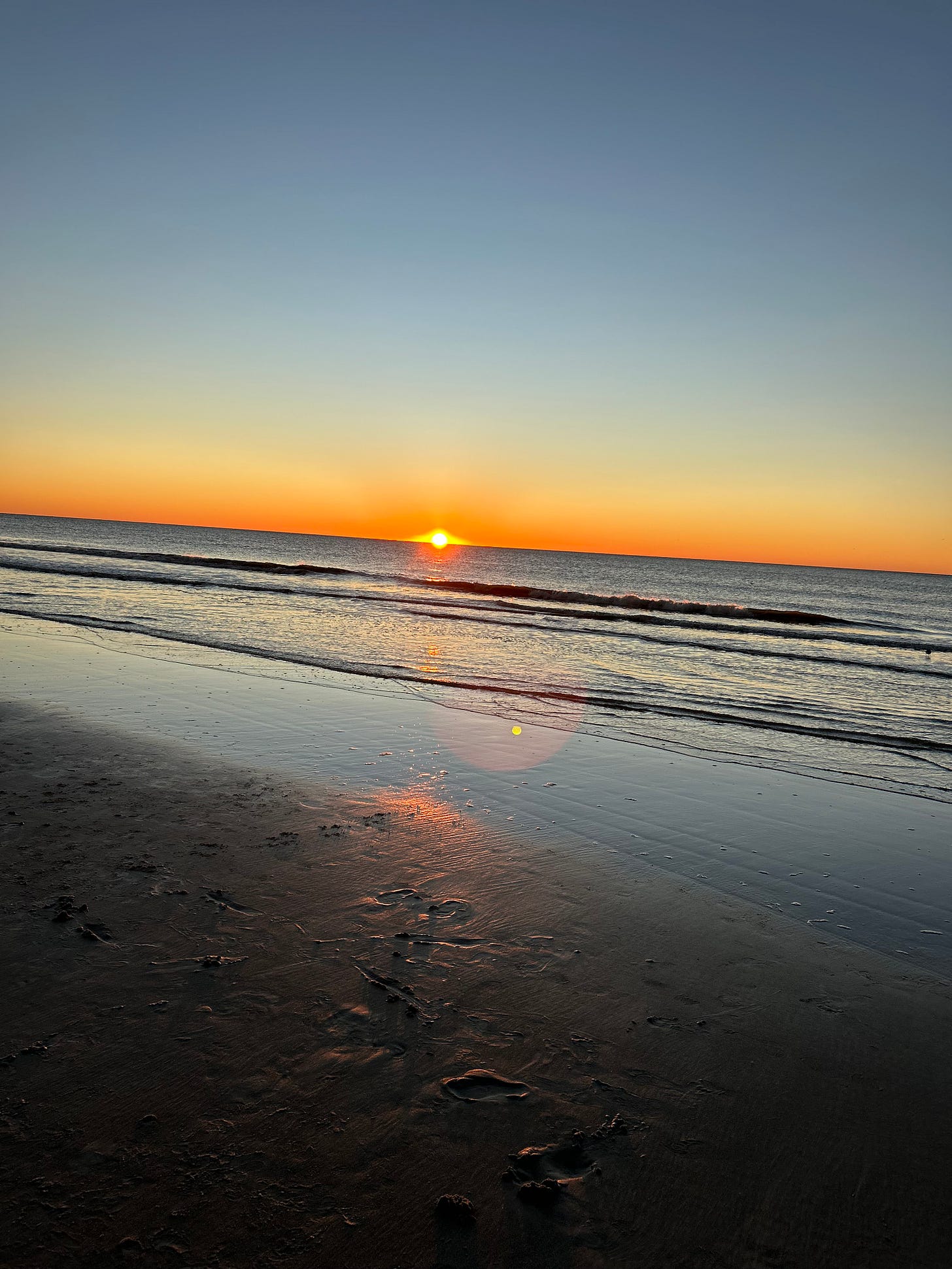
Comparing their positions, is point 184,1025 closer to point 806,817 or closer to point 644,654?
point 806,817

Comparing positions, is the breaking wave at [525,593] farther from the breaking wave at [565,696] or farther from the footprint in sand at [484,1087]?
the footprint in sand at [484,1087]

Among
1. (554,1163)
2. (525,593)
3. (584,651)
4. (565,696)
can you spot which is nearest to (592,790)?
(554,1163)

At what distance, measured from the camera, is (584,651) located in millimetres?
21797

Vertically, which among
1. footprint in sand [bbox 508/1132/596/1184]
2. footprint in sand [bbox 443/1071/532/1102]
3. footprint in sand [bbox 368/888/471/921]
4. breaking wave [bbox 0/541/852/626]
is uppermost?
breaking wave [bbox 0/541/852/626]

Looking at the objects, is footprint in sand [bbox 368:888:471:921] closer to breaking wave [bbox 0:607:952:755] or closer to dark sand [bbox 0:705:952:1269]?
dark sand [bbox 0:705:952:1269]

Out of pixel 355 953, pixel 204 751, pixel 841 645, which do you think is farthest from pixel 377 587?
pixel 355 953

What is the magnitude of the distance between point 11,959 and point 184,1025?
1.16m

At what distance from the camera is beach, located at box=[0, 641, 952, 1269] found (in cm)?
253

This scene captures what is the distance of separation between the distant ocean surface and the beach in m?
5.88

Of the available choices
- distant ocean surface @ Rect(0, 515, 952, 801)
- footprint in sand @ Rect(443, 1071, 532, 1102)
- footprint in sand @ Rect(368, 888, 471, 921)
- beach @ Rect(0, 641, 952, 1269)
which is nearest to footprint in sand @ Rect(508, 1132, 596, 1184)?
beach @ Rect(0, 641, 952, 1269)

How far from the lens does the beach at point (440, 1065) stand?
2525 millimetres

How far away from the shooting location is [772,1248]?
255 centimetres

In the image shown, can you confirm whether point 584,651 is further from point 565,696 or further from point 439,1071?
point 439,1071

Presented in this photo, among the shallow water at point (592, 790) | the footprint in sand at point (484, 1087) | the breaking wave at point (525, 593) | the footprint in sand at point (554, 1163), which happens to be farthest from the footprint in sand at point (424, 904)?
the breaking wave at point (525, 593)
